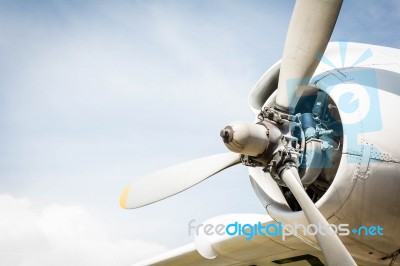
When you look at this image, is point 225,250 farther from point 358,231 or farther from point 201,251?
point 358,231

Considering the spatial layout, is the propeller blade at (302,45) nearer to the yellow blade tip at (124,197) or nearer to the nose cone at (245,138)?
the nose cone at (245,138)

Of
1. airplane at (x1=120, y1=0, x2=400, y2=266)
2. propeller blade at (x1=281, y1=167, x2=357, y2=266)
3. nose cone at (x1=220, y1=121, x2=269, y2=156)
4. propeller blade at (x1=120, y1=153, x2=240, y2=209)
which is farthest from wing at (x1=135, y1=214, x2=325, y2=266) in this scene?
nose cone at (x1=220, y1=121, x2=269, y2=156)

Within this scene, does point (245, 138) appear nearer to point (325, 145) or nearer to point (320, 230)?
point (325, 145)

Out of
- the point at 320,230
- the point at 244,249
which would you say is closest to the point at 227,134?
the point at 320,230

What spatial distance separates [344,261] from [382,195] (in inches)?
44.7

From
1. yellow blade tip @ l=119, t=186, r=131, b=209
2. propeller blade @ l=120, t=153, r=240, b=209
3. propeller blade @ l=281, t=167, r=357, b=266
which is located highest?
yellow blade tip @ l=119, t=186, r=131, b=209

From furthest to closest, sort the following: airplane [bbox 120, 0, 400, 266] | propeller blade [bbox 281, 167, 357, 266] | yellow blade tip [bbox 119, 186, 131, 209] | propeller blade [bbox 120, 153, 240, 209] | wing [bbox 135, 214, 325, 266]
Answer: wing [bbox 135, 214, 325, 266], yellow blade tip [bbox 119, 186, 131, 209], propeller blade [bbox 120, 153, 240, 209], airplane [bbox 120, 0, 400, 266], propeller blade [bbox 281, 167, 357, 266]

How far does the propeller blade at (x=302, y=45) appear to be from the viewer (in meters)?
6.55

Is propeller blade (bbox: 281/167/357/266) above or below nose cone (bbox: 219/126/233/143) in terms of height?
below

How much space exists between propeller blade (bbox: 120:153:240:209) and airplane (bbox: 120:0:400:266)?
17 mm

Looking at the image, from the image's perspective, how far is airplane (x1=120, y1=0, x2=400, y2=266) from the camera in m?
6.40

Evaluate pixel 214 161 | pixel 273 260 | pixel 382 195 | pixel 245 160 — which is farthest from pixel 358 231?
pixel 273 260

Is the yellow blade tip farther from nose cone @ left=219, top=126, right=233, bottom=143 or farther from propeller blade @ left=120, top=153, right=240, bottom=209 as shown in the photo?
nose cone @ left=219, top=126, right=233, bottom=143

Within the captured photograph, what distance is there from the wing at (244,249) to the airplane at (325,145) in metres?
1.68
